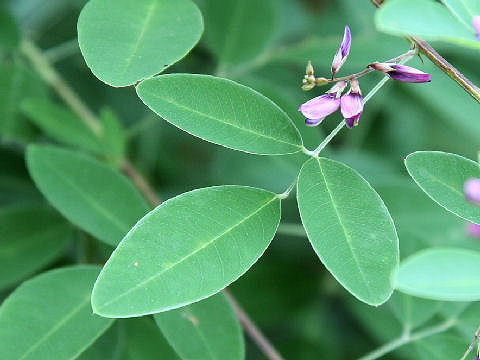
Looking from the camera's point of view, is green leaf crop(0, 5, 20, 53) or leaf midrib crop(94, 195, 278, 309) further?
green leaf crop(0, 5, 20, 53)

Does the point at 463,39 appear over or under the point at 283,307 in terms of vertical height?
over

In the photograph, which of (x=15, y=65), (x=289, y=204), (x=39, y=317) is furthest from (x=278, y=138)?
(x=289, y=204)

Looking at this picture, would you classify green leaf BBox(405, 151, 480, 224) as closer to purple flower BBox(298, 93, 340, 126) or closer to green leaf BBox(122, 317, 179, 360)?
purple flower BBox(298, 93, 340, 126)

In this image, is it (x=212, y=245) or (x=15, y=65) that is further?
(x=15, y=65)

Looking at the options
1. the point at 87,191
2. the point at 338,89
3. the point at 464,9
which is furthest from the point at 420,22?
the point at 87,191

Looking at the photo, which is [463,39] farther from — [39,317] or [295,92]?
[295,92]

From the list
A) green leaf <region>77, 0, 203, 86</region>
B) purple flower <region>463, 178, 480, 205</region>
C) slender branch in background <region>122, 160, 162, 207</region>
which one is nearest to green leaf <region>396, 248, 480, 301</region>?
purple flower <region>463, 178, 480, 205</region>
